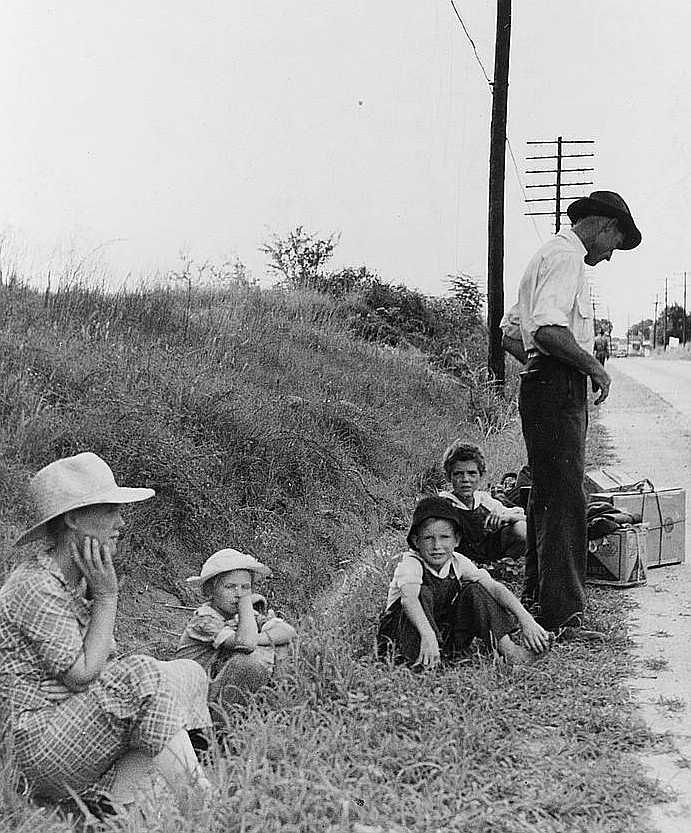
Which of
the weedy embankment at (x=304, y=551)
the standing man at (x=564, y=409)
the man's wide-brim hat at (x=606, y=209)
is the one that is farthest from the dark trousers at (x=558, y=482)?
the man's wide-brim hat at (x=606, y=209)

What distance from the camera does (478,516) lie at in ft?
23.4

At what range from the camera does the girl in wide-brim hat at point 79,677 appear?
12.2 feet

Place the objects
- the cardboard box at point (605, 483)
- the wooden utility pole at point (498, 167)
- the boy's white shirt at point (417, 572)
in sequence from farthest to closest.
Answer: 1. the wooden utility pole at point (498, 167)
2. the cardboard box at point (605, 483)
3. the boy's white shirt at point (417, 572)

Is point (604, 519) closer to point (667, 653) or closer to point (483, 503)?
point (483, 503)

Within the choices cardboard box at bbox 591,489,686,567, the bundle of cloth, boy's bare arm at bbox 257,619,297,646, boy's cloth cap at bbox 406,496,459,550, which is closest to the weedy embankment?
boy's bare arm at bbox 257,619,297,646

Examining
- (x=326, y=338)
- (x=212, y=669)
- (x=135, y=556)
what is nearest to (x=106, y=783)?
(x=212, y=669)

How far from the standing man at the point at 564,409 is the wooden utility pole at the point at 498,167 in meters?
12.5

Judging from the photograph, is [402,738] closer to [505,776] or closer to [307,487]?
[505,776]

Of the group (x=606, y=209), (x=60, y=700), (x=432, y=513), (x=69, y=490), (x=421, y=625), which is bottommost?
(x=421, y=625)

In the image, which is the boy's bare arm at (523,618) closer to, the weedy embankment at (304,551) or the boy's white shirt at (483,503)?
the weedy embankment at (304,551)

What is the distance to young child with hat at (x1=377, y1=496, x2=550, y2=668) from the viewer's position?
5.23 m

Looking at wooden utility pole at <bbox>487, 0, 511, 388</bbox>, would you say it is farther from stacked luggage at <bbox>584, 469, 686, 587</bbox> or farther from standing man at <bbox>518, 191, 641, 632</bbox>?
standing man at <bbox>518, 191, 641, 632</bbox>


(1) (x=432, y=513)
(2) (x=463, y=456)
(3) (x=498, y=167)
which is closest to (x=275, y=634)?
(1) (x=432, y=513)

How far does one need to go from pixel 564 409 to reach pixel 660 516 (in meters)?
2.25
